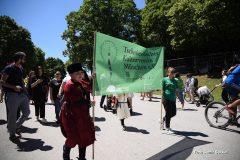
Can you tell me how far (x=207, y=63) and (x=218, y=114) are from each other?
21362 mm

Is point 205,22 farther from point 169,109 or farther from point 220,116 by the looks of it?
point 169,109

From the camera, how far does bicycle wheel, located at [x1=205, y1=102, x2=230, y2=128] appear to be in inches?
308

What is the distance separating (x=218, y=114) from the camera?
791cm

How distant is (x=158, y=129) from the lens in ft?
27.1

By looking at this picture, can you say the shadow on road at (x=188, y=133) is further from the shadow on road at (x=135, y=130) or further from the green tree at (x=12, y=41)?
the green tree at (x=12, y=41)

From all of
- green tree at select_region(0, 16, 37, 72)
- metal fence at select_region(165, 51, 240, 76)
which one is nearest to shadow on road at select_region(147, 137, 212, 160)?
metal fence at select_region(165, 51, 240, 76)

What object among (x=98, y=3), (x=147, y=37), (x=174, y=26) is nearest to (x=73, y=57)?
(x=98, y=3)

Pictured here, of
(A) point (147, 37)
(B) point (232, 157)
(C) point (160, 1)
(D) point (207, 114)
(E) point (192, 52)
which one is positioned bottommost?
(B) point (232, 157)

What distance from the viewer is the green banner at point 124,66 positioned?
18.6 ft

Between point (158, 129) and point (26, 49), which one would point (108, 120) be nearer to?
point (158, 129)

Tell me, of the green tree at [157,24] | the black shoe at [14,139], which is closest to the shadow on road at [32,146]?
the black shoe at [14,139]

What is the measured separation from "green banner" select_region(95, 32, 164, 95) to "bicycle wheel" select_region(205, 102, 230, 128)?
6.54ft

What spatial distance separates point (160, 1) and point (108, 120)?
31.6 metres

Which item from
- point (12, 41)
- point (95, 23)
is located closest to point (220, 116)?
point (95, 23)
